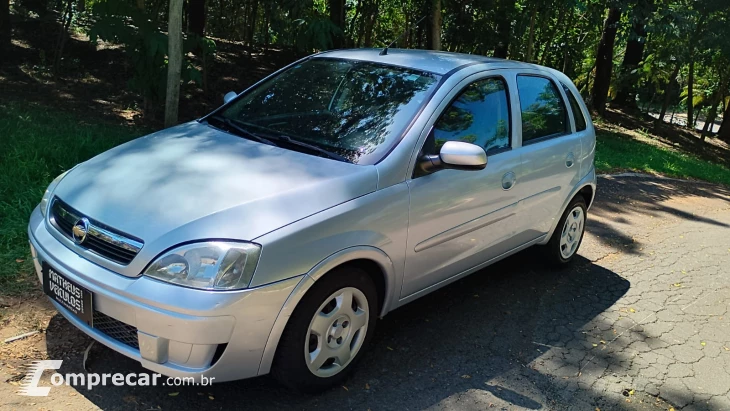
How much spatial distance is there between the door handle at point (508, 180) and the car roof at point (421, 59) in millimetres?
805

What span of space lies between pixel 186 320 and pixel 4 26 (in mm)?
9531

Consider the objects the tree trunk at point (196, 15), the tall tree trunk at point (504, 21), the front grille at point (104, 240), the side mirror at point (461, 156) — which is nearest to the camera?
the front grille at point (104, 240)

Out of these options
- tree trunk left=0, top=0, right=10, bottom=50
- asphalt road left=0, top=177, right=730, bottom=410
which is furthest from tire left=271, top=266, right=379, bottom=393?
tree trunk left=0, top=0, right=10, bottom=50

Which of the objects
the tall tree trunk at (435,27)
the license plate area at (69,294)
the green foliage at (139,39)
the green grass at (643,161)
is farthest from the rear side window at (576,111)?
the tall tree trunk at (435,27)

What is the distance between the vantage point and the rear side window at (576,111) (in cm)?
524

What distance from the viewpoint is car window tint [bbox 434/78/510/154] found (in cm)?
387

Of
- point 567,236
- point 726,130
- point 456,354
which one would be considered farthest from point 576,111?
point 726,130

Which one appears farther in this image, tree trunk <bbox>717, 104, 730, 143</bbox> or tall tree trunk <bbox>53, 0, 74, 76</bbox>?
tree trunk <bbox>717, 104, 730, 143</bbox>

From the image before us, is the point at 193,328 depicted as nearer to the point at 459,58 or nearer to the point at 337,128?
the point at 337,128

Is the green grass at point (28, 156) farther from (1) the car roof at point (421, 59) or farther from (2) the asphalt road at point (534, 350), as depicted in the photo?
(1) the car roof at point (421, 59)

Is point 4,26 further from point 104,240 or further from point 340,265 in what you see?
point 340,265

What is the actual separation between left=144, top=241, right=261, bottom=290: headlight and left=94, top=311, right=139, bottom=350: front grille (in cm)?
31

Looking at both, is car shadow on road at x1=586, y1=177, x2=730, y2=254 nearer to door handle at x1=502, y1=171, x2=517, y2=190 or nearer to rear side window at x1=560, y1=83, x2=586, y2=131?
rear side window at x1=560, y1=83, x2=586, y2=131

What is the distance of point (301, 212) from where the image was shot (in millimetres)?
3008
